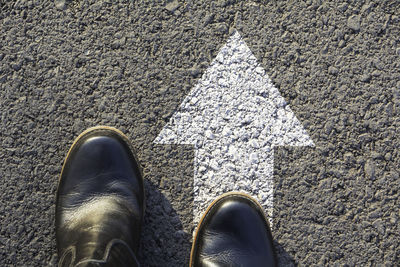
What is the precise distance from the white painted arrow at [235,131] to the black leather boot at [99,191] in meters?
0.24

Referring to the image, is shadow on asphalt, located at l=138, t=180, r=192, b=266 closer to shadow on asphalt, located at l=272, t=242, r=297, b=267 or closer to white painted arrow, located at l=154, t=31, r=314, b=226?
A: white painted arrow, located at l=154, t=31, r=314, b=226

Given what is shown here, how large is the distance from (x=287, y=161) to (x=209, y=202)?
1.53 ft

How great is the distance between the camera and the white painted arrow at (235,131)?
2.02m

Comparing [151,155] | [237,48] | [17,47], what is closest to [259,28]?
[237,48]

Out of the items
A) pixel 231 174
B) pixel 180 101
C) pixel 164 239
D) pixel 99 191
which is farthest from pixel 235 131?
pixel 99 191

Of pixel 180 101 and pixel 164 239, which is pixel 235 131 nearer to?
pixel 180 101

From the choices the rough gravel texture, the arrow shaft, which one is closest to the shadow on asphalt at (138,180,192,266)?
the rough gravel texture

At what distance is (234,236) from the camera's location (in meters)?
2.01

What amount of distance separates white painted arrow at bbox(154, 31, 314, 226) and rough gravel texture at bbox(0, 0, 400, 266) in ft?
0.16

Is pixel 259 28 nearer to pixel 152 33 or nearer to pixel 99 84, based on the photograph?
pixel 152 33

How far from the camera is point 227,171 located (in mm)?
2029

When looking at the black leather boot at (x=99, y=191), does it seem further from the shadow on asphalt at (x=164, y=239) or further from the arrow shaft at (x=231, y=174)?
the arrow shaft at (x=231, y=174)

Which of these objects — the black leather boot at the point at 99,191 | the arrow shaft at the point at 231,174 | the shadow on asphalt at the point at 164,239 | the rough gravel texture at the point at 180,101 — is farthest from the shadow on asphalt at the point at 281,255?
the black leather boot at the point at 99,191

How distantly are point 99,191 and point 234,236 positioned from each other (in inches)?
29.6
